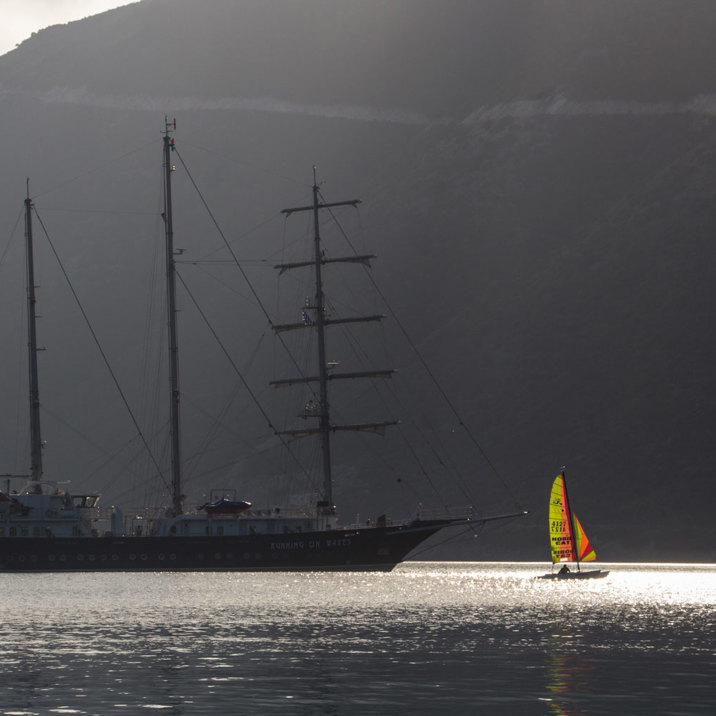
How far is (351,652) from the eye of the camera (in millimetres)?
43938

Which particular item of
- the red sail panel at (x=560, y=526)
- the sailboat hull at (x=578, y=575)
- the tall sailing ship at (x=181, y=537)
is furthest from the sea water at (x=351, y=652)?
the tall sailing ship at (x=181, y=537)

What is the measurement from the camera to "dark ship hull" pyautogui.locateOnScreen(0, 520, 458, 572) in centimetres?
10119

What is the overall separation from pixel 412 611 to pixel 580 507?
106588 mm

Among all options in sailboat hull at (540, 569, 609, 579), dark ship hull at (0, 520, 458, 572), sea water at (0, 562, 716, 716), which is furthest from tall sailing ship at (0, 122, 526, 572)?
sea water at (0, 562, 716, 716)

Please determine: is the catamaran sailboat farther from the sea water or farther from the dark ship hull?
the sea water

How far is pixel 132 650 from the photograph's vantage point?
44594mm

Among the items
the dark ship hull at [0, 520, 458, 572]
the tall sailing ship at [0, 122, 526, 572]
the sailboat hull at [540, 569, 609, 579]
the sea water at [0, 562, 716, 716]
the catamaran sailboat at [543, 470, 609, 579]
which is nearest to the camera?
the sea water at [0, 562, 716, 716]

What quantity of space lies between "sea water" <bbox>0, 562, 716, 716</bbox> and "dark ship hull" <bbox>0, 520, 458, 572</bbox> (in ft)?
68.6

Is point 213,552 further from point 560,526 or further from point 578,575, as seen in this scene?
point 578,575

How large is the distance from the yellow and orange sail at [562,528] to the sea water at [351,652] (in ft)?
65.6

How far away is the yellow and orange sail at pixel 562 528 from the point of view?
100062 millimetres

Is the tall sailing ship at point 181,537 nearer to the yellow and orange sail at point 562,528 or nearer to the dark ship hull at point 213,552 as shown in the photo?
the dark ship hull at point 213,552

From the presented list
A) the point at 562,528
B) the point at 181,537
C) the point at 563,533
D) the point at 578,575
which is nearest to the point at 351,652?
the point at 578,575

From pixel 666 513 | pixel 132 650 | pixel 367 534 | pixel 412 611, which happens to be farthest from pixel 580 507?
pixel 132 650
